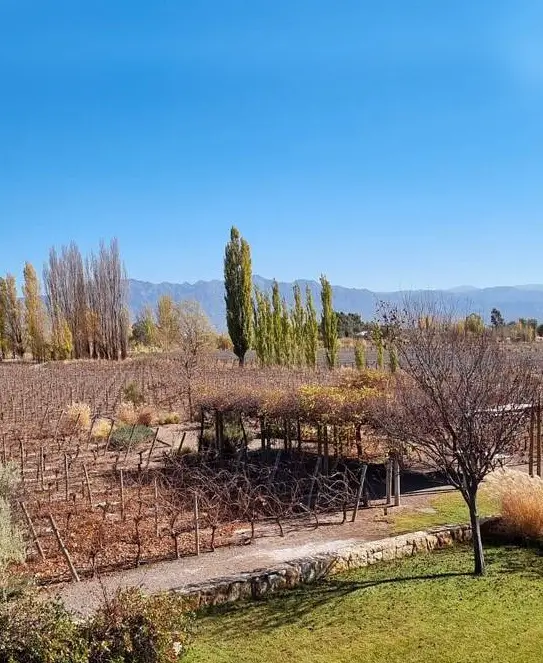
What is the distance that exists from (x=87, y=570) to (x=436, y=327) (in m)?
6.28

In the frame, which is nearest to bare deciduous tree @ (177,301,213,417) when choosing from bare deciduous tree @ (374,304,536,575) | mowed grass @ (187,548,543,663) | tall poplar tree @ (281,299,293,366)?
tall poplar tree @ (281,299,293,366)

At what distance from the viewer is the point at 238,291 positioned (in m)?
36.8

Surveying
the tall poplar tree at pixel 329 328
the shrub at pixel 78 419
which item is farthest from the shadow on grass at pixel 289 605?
the tall poplar tree at pixel 329 328

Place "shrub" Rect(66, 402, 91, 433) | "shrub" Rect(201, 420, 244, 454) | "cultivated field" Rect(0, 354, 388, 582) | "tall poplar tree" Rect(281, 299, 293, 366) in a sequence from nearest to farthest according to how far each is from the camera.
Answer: "cultivated field" Rect(0, 354, 388, 582) < "shrub" Rect(201, 420, 244, 454) < "shrub" Rect(66, 402, 91, 433) < "tall poplar tree" Rect(281, 299, 293, 366)

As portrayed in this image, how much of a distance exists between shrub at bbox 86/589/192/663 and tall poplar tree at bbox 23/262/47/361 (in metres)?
44.6

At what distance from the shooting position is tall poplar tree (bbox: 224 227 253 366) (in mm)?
36688

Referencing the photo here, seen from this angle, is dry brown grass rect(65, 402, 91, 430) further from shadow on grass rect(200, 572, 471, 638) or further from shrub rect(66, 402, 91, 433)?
shadow on grass rect(200, 572, 471, 638)

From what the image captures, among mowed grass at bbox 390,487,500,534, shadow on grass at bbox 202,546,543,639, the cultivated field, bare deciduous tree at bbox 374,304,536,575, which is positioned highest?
bare deciduous tree at bbox 374,304,536,575

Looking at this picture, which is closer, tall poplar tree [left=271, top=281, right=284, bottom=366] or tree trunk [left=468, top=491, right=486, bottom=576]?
tree trunk [left=468, top=491, right=486, bottom=576]

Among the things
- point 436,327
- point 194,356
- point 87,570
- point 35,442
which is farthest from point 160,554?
point 194,356

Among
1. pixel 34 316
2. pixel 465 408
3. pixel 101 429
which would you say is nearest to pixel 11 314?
pixel 34 316

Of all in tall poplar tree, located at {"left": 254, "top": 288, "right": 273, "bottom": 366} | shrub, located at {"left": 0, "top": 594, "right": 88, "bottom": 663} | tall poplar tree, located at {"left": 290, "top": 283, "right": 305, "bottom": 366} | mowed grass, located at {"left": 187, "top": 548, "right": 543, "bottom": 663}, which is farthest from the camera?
tall poplar tree, located at {"left": 254, "top": 288, "right": 273, "bottom": 366}

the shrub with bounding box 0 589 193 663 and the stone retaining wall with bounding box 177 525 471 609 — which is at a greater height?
the shrub with bounding box 0 589 193 663

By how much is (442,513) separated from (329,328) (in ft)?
78.9
